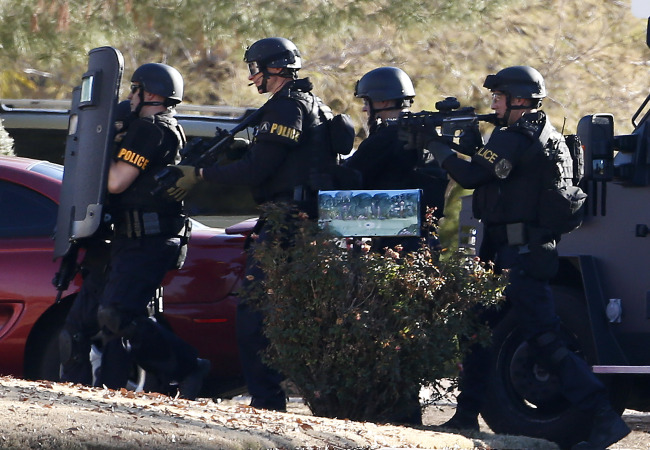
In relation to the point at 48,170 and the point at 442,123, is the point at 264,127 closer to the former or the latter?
the point at 442,123

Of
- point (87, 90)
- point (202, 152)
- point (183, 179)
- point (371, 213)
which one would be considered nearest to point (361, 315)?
point (371, 213)

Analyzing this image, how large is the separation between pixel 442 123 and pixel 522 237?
684 mm

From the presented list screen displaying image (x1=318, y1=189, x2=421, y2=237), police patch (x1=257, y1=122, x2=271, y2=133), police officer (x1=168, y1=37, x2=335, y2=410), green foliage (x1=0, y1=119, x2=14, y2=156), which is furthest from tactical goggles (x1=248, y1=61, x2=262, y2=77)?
green foliage (x1=0, y1=119, x2=14, y2=156)

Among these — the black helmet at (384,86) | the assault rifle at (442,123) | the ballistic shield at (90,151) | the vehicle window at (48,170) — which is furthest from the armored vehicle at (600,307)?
the vehicle window at (48,170)

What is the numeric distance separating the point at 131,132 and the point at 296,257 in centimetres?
130

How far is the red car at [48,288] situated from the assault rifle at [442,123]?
4.19 ft

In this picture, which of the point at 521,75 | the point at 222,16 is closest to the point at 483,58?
the point at 222,16

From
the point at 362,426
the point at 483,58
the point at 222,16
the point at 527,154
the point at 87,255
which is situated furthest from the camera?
the point at 483,58

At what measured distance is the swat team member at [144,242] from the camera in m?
6.08

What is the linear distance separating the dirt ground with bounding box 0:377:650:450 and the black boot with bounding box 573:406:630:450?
17.4 inches

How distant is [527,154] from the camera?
5.86 meters

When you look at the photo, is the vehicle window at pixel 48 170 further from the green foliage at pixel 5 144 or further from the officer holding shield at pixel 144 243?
the green foliage at pixel 5 144

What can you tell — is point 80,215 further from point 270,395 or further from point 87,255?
point 270,395

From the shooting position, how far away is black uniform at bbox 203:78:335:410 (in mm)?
5965
